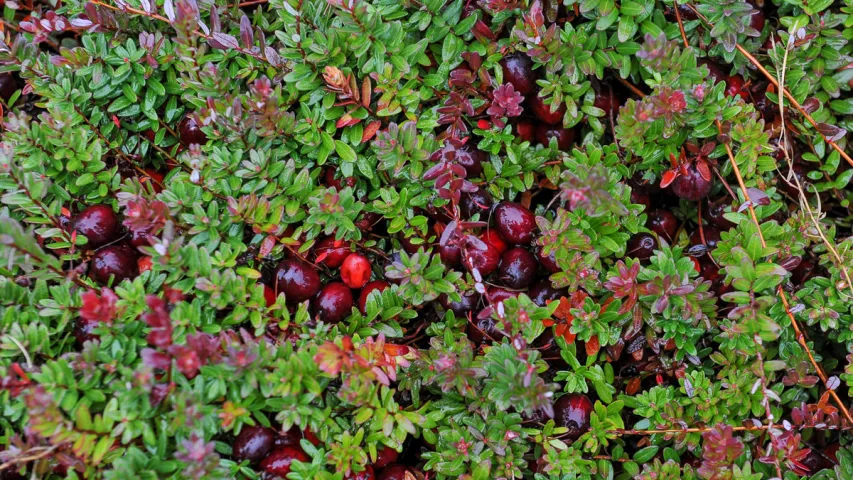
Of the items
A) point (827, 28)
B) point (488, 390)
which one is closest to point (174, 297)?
point (488, 390)

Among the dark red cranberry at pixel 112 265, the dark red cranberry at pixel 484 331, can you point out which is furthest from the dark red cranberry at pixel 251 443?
the dark red cranberry at pixel 484 331

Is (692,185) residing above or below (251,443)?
above

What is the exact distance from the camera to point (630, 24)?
2756 millimetres

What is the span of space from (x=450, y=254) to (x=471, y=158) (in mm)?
443

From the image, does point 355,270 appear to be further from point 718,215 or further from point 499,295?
point 718,215

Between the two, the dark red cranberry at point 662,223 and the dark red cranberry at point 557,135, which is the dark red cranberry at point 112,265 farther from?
the dark red cranberry at point 662,223

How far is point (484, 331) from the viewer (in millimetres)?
2646

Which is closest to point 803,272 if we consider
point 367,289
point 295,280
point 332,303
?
point 367,289

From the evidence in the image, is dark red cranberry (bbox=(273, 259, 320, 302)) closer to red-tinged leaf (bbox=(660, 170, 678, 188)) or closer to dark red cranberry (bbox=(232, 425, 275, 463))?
dark red cranberry (bbox=(232, 425, 275, 463))

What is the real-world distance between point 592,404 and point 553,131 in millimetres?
1187

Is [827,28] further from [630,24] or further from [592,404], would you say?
[592,404]

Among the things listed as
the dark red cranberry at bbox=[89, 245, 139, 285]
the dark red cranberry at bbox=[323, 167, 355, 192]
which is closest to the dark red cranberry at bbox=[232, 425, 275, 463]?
the dark red cranberry at bbox=[89, 245, 139, 285]

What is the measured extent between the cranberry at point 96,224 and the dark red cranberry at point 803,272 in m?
2.87

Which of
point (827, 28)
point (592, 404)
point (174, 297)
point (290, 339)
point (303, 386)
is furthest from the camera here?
point (827, 28)
